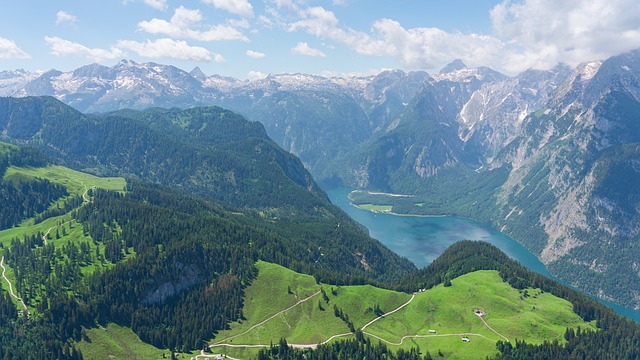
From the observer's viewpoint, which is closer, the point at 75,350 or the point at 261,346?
the point at 75,350

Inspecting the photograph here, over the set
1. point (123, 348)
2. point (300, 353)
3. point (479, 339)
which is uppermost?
point (479, 339)

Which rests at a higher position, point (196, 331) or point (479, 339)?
point (479, 339)

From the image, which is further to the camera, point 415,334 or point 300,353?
point 415,334

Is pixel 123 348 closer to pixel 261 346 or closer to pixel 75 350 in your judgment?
pixel 75 350

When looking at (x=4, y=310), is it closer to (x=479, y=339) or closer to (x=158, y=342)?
(x=158, y=342)

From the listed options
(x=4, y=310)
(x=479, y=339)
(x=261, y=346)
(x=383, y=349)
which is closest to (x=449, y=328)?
(x=479, y=339)

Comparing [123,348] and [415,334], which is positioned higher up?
[415,334]

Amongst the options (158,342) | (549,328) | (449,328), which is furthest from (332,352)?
(549,328)
